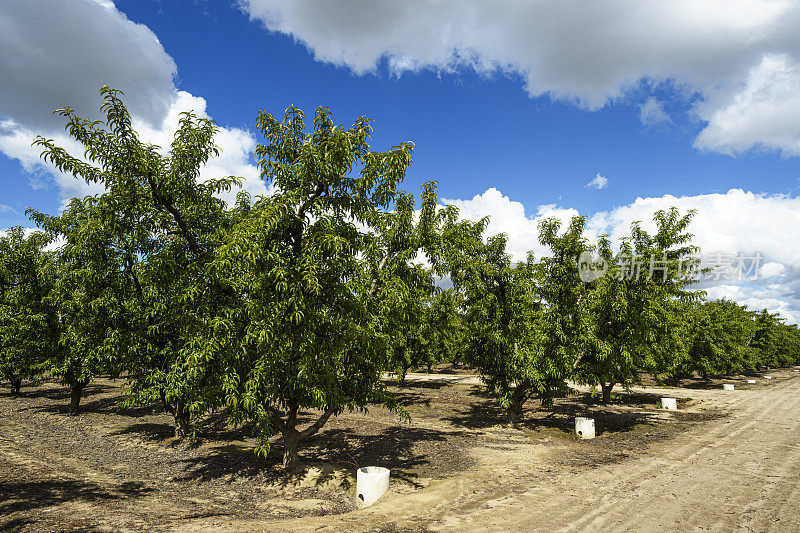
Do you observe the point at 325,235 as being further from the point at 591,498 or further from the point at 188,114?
the point at 591,498

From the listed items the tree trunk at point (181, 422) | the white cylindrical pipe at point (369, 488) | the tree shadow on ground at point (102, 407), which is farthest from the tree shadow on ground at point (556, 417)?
the tree shadow on ground at point (102, 407)

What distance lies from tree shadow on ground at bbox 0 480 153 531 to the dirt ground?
0.16 feet

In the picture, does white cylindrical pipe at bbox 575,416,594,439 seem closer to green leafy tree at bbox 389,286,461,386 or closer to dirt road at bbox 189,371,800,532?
dirt road at bbox 189,371,800,532

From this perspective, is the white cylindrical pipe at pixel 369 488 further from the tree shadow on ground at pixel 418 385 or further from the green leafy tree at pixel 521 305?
the tree shadow on ground at pixel 418 385

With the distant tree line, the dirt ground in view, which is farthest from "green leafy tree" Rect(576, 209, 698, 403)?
the dirt ground

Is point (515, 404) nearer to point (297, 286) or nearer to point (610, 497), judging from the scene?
point (610, 497)

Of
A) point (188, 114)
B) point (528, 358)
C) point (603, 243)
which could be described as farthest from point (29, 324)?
point (603, 243)

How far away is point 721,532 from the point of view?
7.95 meters

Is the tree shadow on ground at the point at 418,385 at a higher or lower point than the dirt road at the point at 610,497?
lower

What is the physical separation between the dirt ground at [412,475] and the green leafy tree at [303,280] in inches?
84.6

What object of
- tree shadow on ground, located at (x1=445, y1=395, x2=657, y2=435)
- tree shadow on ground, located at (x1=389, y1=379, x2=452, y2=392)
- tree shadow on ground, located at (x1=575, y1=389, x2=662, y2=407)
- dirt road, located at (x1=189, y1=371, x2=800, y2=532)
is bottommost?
tree shadow on ground, located at (x1=389, y1=379, x2=452, y2=392)

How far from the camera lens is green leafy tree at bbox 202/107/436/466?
8.52 meters

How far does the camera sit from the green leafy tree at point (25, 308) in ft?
62.7

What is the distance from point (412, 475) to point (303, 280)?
7.08 m
